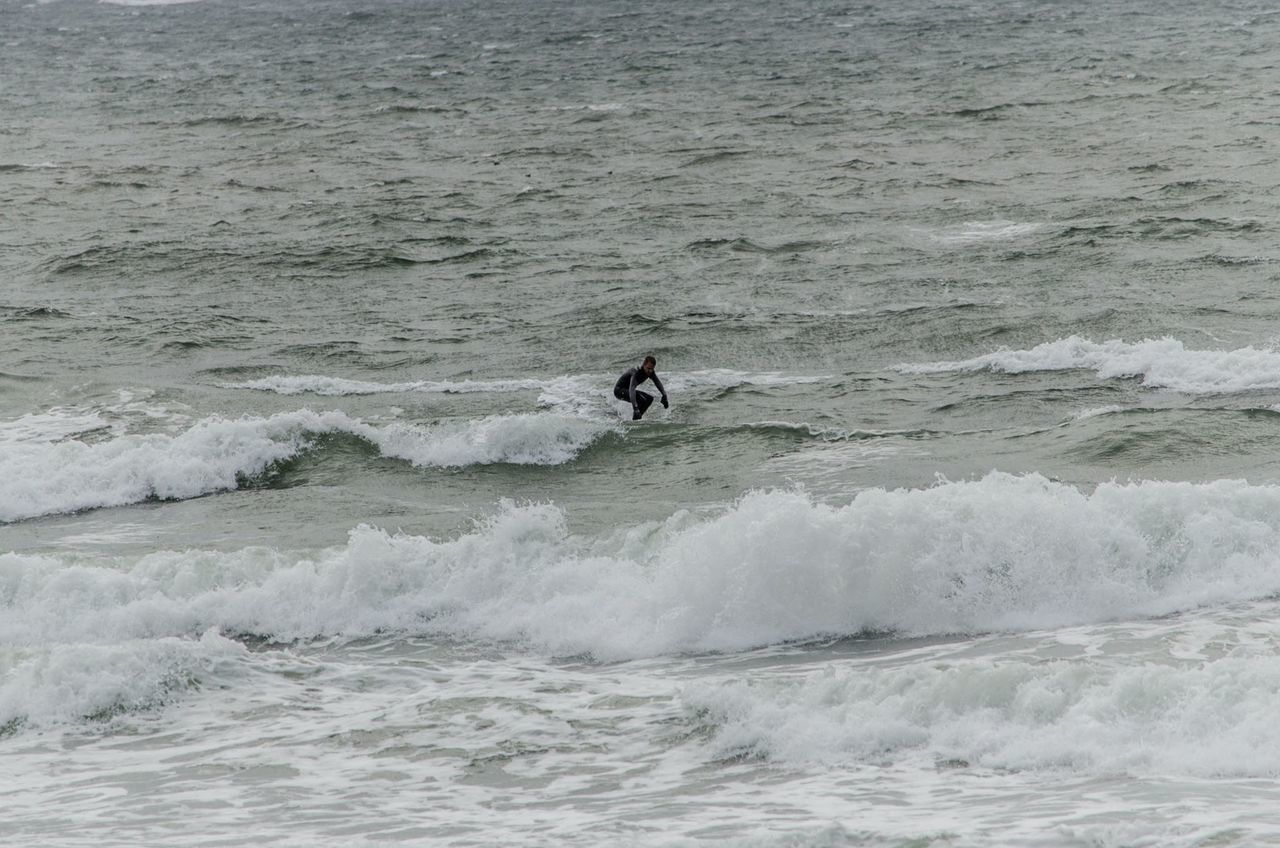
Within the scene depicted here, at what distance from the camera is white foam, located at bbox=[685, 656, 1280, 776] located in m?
9.56

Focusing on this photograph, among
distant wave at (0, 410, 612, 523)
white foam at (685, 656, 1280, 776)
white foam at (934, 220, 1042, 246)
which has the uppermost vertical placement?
white foam at (934, 220, 1042, 246)

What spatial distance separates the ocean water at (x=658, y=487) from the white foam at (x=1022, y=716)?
3cm

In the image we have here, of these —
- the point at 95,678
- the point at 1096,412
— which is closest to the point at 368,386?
the point at 1096,412

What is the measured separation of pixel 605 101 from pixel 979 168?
53.0ft

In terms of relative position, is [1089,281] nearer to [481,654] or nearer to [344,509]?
[344,509]

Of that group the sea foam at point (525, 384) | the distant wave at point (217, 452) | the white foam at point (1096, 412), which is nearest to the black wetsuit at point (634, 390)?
the distant wave at point (217, 452)

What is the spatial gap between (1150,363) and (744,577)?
29.7 feet

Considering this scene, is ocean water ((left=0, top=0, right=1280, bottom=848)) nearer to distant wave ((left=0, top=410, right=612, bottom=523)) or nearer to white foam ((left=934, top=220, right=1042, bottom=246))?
distant wave ((left=0, top=410, right=612, bottom=523))

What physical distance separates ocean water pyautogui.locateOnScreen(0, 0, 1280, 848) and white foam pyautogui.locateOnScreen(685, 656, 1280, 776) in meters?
0.03

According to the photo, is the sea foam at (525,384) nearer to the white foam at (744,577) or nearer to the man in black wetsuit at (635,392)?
the man in black wetsuit at (635,392)

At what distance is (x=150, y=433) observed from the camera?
19.3m

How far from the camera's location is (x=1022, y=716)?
1019 cm

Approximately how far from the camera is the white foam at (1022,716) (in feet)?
31.4

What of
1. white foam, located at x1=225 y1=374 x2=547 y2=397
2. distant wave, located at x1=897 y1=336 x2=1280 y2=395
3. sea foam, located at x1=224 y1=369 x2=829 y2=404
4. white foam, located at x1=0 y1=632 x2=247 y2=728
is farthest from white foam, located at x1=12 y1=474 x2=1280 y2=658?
white foam, located at x1=225 y1=374 x2=547 y2=397
